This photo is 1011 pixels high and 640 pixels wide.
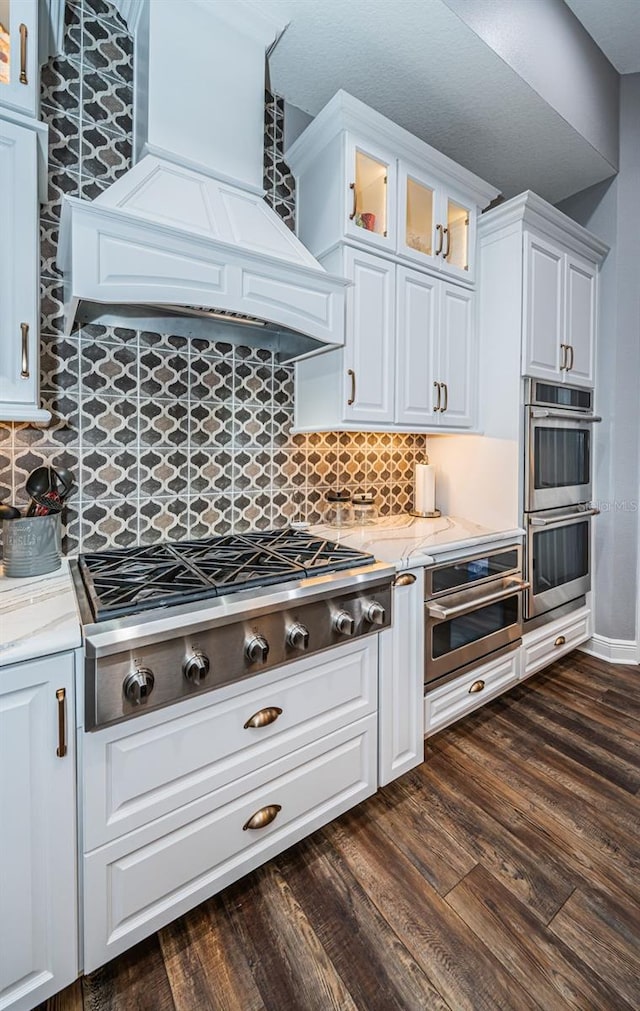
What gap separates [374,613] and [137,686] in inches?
31.2

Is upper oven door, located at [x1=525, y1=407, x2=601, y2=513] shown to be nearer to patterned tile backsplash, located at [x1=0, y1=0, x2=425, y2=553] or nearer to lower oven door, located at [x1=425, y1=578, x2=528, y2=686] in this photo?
lower oven door, located at [x1=425, y1=578, x2=528, y2=686]

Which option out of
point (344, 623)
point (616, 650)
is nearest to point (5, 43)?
point (344, 623)

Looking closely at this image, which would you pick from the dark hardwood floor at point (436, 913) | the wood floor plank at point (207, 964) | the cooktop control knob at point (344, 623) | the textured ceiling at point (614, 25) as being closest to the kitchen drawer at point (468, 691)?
the dark hardwood floor at point (436, 913)

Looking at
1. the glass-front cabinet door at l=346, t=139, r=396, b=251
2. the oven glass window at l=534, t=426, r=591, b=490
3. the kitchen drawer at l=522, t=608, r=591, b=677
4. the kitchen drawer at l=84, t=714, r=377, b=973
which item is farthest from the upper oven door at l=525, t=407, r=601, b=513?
the kitchen drawer at l=84, t=714, r=377, b=973

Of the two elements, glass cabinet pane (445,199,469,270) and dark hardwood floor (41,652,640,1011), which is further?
Result: glass cabinet pane (445,199,469,270)

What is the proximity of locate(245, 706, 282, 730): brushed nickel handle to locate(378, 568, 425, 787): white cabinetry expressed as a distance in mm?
450

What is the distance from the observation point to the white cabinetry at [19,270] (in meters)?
1.21

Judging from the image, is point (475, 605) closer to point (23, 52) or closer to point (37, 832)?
point (37, 832)

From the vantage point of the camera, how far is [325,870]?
1430mm

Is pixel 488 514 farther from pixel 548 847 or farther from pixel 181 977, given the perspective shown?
pixel 181 977

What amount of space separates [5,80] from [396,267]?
145 cm

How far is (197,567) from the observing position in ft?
4.77

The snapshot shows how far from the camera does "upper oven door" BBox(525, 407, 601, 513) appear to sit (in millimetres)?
2350

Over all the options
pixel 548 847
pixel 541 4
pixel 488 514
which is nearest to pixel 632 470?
pixel 488 514
